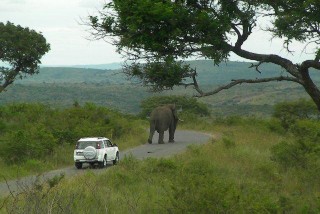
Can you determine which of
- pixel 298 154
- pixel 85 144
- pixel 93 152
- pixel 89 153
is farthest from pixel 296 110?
pixel 298 154

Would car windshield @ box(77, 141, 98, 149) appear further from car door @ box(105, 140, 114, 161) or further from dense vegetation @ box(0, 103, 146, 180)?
dense vegetation @ box(0, 103, 146, 180)

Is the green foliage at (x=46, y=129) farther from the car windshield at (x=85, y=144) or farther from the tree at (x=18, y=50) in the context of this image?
the tree at (x=18, y=50)

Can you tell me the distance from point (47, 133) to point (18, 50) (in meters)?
19.6

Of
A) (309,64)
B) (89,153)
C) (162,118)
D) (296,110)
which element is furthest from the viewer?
(296,110)

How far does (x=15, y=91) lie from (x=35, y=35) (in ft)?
301

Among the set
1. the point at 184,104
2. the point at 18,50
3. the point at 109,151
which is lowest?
the point at 184,104

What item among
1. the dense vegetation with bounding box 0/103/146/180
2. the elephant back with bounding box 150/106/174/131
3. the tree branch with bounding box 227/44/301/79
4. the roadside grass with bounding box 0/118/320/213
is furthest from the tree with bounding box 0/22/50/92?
the tree branch with bounding box 227/44/301/79

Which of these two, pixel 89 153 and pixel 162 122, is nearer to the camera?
pixel 89 153

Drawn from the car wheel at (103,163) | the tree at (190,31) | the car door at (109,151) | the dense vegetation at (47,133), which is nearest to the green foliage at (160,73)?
the tree at (190,31)

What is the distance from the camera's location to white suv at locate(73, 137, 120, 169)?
21172 millimetres

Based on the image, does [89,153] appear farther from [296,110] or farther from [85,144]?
[296,110]

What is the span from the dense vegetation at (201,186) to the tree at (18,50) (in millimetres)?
21999

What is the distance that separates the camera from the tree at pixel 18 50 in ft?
139

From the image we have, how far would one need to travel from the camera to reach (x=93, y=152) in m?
21.2
